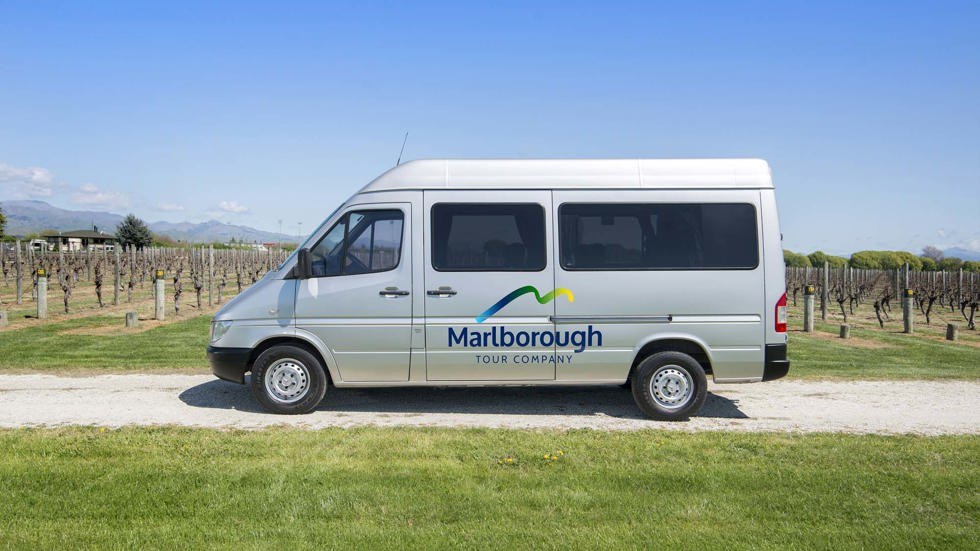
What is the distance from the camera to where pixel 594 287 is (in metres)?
7.30

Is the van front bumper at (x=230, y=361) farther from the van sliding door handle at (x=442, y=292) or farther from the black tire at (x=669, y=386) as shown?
the black tire at (x=669, y=386)

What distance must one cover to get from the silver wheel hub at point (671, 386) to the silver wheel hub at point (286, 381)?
377 cm

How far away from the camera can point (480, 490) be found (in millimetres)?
4988

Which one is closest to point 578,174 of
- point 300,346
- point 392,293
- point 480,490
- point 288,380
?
point 392,293

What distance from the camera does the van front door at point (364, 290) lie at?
733 cm

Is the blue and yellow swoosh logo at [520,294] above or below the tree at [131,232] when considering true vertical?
below

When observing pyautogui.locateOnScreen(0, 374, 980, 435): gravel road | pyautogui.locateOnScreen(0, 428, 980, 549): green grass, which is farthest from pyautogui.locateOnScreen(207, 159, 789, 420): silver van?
pyautogui.locateOnScreen(0, 428, 980, 549): green grass

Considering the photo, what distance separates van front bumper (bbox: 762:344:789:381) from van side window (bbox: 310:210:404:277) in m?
4.03

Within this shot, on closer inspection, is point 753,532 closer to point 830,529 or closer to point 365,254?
point 830,529

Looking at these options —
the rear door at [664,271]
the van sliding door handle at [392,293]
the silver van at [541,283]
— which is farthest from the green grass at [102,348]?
the rear door at [664,271]

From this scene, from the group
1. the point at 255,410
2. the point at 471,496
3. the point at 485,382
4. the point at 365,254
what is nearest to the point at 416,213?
the point at 365,254

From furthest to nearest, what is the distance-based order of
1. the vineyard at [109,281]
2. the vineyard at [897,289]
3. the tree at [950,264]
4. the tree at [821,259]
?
the tree at [821,259] < the tree at [950,264] < the vineyard at [897,289] < the vineyard at [109,281]

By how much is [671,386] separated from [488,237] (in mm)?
2532

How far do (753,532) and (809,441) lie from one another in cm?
249
